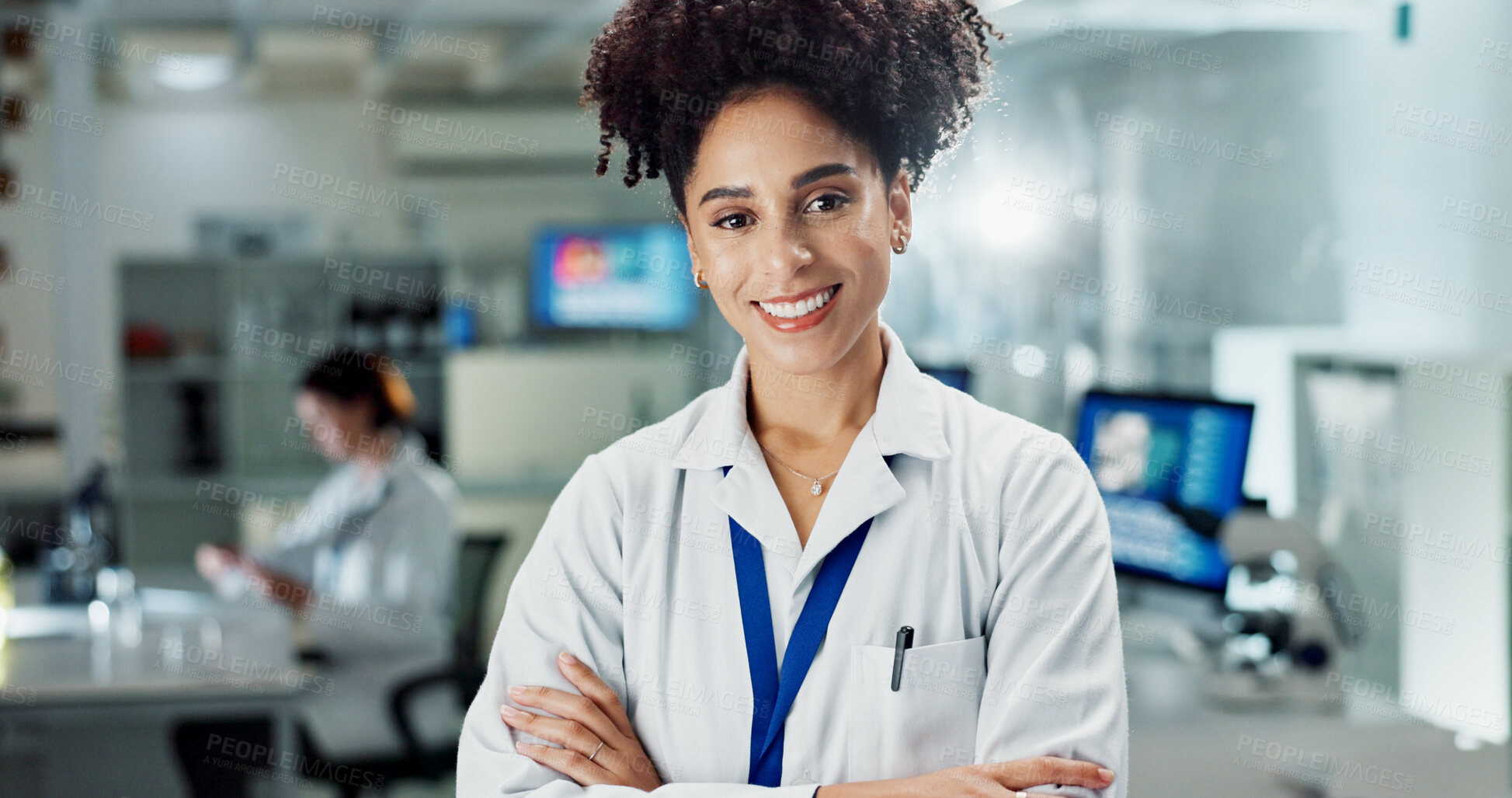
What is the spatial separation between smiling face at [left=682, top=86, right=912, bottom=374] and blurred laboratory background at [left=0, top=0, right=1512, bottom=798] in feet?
0.95

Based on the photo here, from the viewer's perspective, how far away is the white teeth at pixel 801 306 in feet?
4.20

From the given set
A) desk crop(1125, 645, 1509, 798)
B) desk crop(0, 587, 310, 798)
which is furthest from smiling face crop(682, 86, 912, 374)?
desk crop(0, 587, 310, 798)

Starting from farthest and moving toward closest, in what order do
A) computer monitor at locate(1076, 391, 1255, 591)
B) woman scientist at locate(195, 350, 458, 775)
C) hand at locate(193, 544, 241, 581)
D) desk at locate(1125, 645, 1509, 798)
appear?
hand at locate(193, 544, 241, 581) < woman scientist at locate(195, 350, 458, 775) < computer monitor at locate(1076, 391, 1255, 591) < desk at locate(1125, 645, 1509, 798)

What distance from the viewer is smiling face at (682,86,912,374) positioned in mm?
1265

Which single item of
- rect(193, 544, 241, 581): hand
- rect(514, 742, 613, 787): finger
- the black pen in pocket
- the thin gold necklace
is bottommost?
rect(193, 544, 241, 581): hand

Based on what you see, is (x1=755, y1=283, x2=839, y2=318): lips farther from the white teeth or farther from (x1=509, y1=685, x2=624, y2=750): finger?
(x1=509, y1=685, x2=624, y2=750): finger

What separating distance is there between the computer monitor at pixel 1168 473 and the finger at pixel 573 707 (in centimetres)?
213

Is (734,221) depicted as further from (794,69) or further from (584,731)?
(584,731)

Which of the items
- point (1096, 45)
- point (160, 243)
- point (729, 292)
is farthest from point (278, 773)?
point (160, 243)

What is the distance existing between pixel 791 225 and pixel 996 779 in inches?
24.3

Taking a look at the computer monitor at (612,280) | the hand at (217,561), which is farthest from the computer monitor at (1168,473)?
the computer monitor at (612,280)

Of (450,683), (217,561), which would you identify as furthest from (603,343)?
(450,683)

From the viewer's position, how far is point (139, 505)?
20.1 ft

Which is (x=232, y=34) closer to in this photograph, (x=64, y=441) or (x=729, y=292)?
(x=64, y=441)
